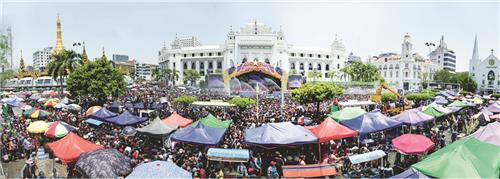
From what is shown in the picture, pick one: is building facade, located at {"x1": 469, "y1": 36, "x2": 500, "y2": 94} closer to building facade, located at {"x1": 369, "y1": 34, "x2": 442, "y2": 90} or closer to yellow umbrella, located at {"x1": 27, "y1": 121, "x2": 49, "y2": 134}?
building facade, located at {"x1": 369, "y1": 34, "x2": 442, "y2": 90}

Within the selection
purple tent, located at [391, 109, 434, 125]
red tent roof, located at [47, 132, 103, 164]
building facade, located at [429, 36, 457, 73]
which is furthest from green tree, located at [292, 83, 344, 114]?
building facade, located at [429, 36, 457, 73]

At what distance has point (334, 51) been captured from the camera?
3482 inches

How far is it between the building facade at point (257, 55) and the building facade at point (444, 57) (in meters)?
45.5

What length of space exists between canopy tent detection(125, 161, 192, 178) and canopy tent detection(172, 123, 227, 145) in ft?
10.8

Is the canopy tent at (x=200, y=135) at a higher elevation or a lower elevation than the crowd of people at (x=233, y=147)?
higher

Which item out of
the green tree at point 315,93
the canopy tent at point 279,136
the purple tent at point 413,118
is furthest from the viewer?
the green tree at point 315,93

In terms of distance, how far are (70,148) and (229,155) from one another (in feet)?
14.8

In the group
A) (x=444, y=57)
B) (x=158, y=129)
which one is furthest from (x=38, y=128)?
(x=444, y=57)

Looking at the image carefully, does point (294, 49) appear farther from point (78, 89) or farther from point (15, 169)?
point (15, 169)

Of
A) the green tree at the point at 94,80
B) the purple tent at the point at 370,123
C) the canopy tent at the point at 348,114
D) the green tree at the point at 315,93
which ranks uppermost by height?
the green tree at the point at 94,80

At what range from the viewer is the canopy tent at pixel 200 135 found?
11164 millimetres

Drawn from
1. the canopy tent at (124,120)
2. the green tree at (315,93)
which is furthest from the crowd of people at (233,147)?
the green tree at (315,93)

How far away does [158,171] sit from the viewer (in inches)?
295

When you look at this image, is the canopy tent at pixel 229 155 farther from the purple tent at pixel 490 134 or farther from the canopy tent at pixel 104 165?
the purple tent at pixel 490 134
